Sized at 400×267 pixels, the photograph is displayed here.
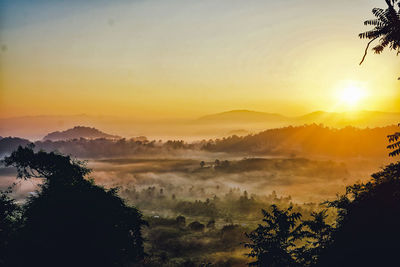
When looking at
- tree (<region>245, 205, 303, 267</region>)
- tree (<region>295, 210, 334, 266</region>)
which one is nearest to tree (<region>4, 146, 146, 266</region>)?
tree (<region>245, 205, 303, 267</region>)

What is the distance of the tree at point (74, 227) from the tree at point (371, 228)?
2223 cm

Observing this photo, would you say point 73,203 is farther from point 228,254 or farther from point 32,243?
point 228,254

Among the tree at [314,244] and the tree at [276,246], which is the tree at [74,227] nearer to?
the tree at [276,246]

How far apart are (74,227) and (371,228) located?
27.4m

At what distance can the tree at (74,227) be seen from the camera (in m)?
27.8

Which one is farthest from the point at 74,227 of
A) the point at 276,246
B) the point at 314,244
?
the point at 314,244

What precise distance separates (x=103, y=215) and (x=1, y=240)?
10.3 meters

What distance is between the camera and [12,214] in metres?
35.3

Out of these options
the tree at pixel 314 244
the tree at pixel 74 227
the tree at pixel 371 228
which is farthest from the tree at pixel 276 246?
the tree at pixel 74 227

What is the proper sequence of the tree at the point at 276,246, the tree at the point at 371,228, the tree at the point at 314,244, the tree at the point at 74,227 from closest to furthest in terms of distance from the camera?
the tree at the point at 371,228 < the tree at the point at 276,246 < the tree at the point at 314,244 < the tree at the point at 74,227

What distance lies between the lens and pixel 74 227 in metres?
29.7

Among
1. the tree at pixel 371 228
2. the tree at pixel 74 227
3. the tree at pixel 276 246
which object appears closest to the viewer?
the tree at pixel 371 228

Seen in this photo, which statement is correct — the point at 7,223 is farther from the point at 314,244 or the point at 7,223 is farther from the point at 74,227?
the point at 314,244

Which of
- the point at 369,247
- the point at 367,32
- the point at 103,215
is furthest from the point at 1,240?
the point at 367,32
